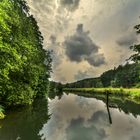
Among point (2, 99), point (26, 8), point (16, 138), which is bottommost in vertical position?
point (16, 138)

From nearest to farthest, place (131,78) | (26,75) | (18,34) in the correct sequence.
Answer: (18,34)
(26,75)
(131,78)

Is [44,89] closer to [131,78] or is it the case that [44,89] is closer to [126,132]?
[126,132]

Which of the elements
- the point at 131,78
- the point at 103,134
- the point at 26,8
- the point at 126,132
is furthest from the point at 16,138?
the point at 131,78

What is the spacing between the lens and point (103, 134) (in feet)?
71.3

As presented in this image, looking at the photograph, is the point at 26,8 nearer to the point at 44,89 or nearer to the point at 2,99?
the point at 2,99

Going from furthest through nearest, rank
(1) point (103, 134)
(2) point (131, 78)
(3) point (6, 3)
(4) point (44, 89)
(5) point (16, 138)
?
(2) point (131, 78) → (4) point (44, 89) → (3) point (6, 3) → (1) point (103, 134) → (5) point (16, 138)

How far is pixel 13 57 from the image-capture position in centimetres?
2759

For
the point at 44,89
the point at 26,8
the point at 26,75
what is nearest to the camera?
the point at 26,75

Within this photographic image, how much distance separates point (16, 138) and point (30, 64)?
60.7 feet

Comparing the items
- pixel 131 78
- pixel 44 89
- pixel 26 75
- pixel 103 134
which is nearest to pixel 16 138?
pixel 103 134

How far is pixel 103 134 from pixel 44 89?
4398 cm

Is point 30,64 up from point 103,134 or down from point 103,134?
up

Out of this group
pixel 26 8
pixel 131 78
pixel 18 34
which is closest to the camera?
pixel 18 34

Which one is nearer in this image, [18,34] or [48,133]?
[48,133]
